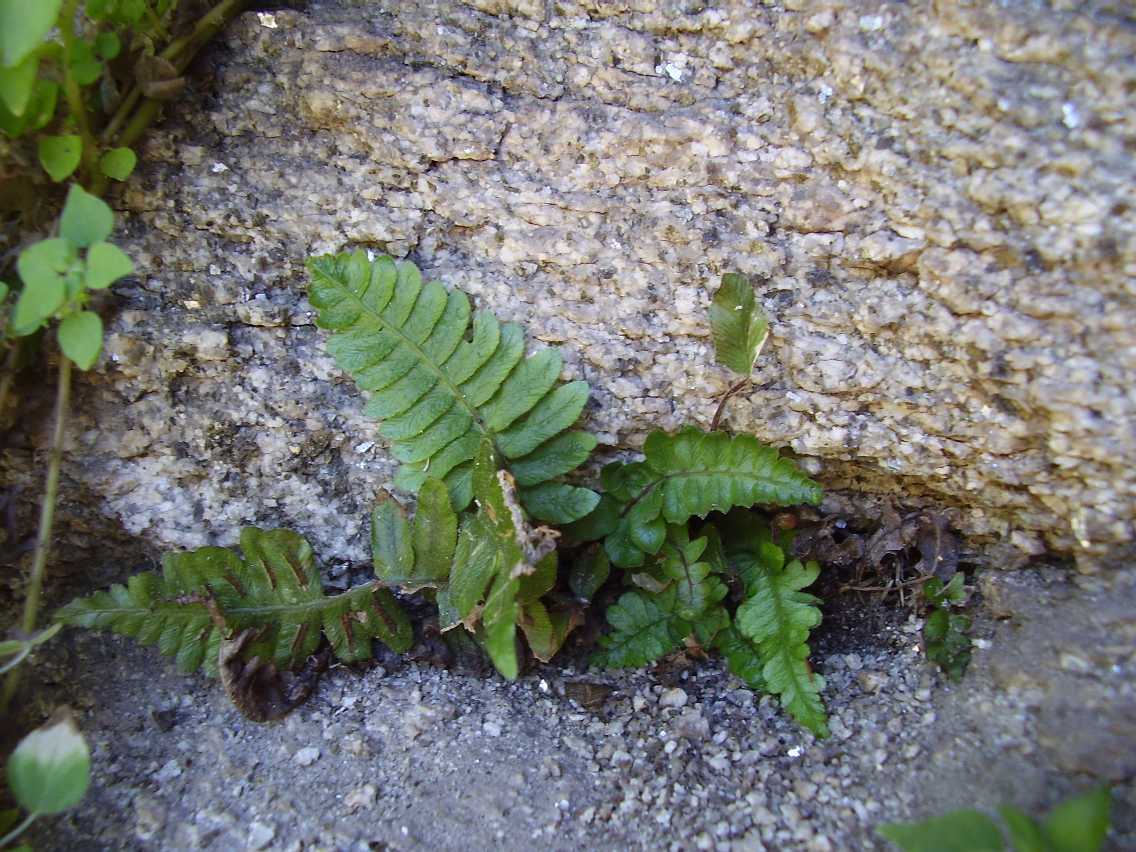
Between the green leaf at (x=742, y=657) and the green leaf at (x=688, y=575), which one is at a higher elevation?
the green leaf at (x=688, y=575)

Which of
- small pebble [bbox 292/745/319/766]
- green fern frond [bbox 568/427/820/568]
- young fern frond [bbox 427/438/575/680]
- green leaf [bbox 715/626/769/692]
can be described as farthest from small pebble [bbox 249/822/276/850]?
green leaf [bbox 715/626/769/692]

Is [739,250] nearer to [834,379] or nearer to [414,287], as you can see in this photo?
[834,379]

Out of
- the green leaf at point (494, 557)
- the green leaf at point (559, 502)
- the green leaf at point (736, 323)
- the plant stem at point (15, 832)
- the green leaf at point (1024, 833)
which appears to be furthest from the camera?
the green leaf at point (559, 502)

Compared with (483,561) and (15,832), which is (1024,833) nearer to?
(483,561)

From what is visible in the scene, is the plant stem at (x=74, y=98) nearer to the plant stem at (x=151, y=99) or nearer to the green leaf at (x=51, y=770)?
the plant stem at (x=151, y=99)

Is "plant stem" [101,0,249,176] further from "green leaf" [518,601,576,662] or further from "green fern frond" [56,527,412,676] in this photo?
"green leaf" [518,601,576,662]

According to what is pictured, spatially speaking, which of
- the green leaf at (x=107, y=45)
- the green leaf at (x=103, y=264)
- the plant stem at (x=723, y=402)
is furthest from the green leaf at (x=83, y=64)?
the plant stem at (x=723, y=402)
